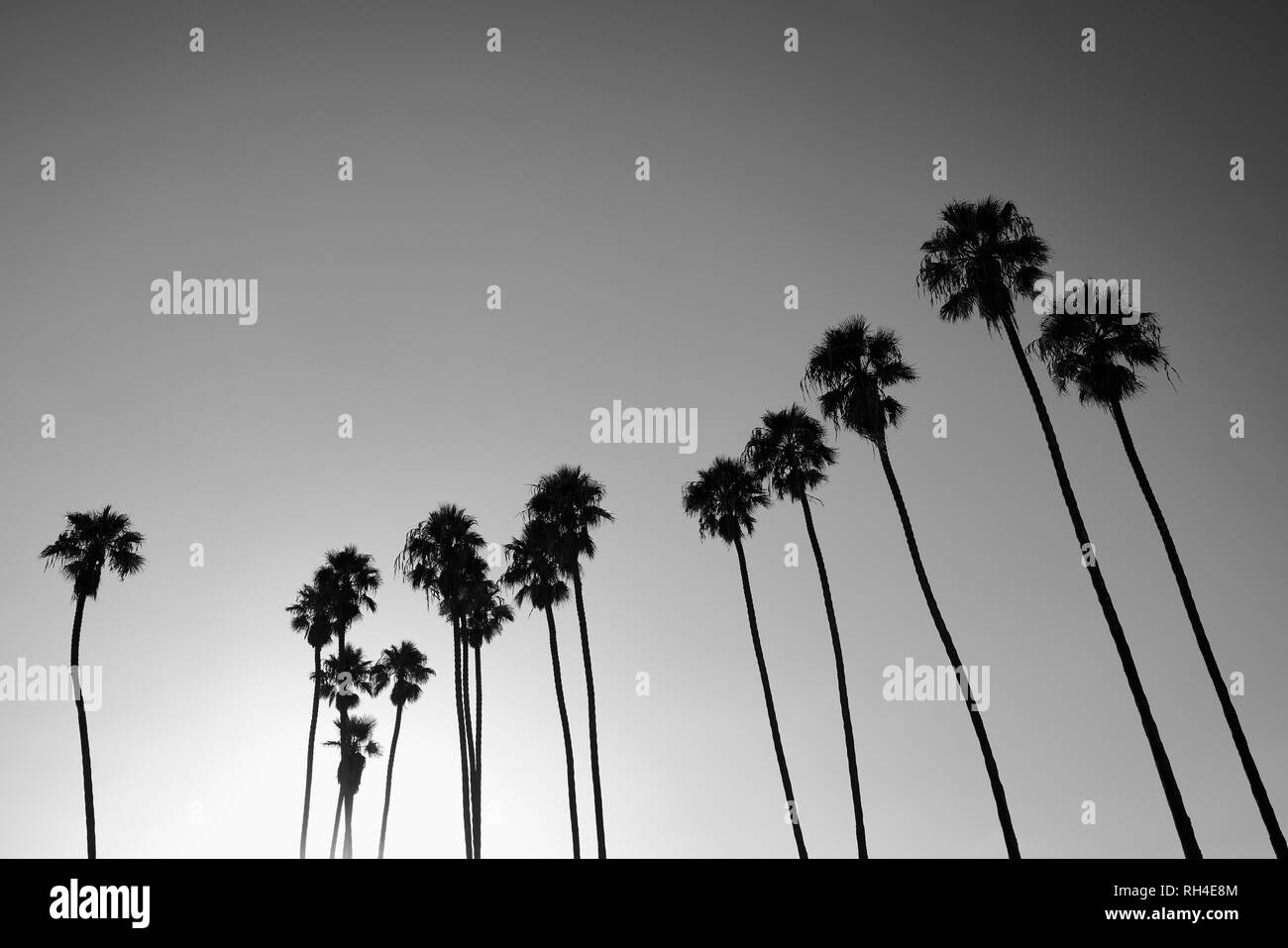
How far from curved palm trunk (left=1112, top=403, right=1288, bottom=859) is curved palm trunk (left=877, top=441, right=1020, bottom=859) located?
6301 millimetres

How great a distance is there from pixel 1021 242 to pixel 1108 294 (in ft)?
10.9

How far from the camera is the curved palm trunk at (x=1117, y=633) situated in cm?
1925

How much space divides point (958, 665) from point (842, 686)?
568 centimetres

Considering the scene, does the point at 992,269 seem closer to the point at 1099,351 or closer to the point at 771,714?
the point at 1099,351

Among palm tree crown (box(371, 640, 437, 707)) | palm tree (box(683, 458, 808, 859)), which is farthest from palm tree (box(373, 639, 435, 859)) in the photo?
palm tree (box(683, 458, 808, 859))

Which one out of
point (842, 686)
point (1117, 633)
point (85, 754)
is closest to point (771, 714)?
point (842, 686)

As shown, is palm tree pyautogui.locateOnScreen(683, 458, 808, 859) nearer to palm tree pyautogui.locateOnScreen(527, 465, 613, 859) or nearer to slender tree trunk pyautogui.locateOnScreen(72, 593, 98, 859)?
palm tree pyautogui.locateOnScreen(527, 465, 613, 859)

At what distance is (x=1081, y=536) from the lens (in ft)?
73.0

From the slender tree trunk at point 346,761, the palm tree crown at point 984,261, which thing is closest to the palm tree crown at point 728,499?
the palm tree crown at point 984,261

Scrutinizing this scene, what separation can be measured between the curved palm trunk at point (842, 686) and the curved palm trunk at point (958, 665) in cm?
495

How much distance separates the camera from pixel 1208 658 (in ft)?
72.2
